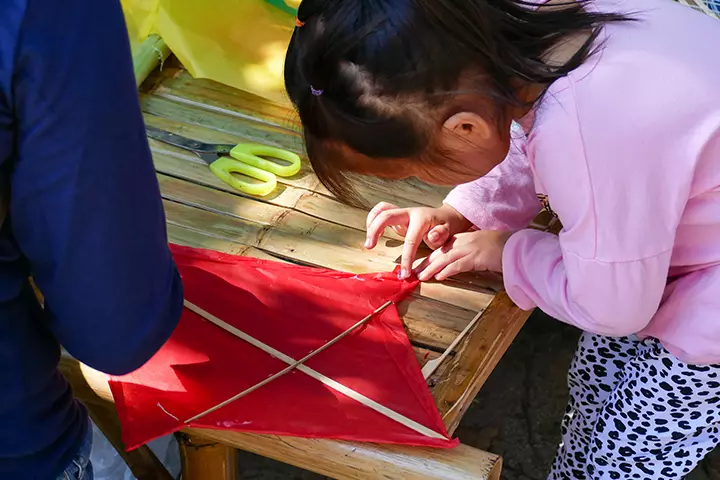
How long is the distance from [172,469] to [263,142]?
1.49 feet

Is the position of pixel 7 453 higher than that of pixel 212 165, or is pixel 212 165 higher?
pixel 7 453

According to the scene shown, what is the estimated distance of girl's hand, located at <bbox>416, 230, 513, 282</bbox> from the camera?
3.15 ft

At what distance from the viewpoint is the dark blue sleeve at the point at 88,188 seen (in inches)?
17.4

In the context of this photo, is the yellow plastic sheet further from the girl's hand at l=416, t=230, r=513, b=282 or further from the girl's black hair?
the girl's black hair

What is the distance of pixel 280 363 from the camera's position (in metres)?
0.84

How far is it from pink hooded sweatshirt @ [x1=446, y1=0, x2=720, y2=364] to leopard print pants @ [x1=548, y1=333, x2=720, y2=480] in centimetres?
7

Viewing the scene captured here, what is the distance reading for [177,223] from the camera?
1.02 meters

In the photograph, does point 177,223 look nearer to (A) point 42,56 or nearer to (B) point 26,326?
(B) point 26,326

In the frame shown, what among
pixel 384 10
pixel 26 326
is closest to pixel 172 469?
pixel 26 326

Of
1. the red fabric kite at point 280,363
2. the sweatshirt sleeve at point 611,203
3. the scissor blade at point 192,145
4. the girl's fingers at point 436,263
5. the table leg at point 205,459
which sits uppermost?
the sweatshirt sleeve at point 611,203

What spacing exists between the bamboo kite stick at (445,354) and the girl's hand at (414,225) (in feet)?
0.31

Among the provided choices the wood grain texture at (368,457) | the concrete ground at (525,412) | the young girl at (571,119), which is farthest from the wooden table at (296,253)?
the concrete ground at (525,412)

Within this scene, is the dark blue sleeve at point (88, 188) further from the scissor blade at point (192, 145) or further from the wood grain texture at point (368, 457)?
the scissor blade at point (192, 145)

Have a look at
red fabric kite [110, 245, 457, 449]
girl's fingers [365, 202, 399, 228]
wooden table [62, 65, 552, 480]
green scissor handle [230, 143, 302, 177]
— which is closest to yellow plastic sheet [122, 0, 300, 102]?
wooden table [62, 65, 552, 480]
